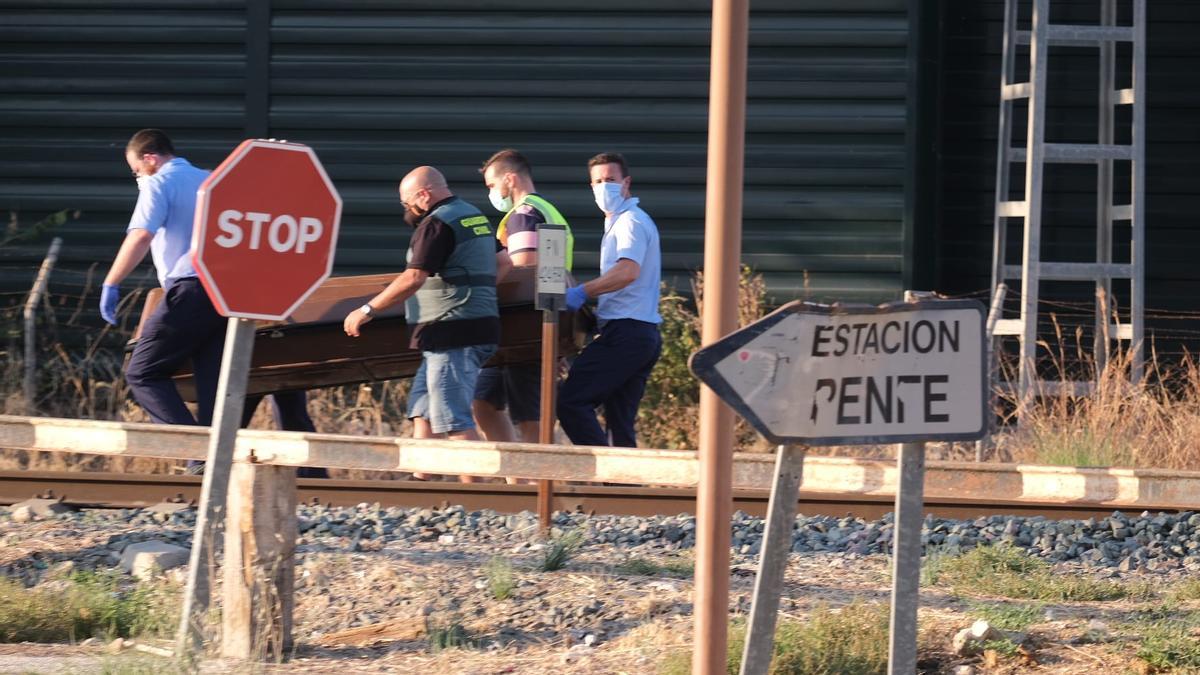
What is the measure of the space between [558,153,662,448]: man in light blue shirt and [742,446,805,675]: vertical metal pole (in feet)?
14.6

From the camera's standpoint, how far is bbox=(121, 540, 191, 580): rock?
639 cm

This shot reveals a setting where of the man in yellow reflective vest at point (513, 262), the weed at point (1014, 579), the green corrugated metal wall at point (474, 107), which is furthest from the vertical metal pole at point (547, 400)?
the green corrugated metal wall at point (474, 107)

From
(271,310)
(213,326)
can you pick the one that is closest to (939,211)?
(213,326)

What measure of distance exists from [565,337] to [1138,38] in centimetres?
528

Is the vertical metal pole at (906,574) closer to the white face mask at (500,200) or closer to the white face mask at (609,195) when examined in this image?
the white face mask at (609,195)

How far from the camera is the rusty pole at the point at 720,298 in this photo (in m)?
3.90

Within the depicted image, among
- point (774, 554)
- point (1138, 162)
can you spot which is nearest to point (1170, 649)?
point (774, 554)

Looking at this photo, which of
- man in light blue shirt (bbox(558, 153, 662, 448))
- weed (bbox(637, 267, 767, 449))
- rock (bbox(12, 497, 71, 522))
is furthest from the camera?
weed (bbox(637, 267, 767, 449))

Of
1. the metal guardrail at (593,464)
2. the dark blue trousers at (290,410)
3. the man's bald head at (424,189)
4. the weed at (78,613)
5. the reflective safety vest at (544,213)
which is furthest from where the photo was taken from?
the dark blue trousers at (290,410)

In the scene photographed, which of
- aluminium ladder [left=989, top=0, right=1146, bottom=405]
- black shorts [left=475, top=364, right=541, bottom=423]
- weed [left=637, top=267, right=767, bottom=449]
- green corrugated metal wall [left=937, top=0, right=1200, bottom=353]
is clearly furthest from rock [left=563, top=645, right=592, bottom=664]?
green corrugated metal wall [left=937, top=0, right=1200, bottom=353]

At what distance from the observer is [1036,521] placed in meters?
7.63

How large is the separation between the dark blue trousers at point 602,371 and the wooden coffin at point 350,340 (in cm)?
24

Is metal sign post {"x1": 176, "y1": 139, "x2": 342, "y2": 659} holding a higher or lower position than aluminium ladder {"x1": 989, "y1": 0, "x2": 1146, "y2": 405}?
lower

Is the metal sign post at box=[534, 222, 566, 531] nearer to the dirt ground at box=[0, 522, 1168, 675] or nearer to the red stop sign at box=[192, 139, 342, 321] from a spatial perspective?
the dirt ground at box=[0, 522, 1168, 675]
